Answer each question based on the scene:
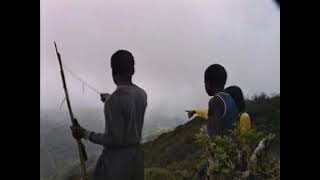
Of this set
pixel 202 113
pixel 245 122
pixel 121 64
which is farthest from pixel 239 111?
pixel 121 64

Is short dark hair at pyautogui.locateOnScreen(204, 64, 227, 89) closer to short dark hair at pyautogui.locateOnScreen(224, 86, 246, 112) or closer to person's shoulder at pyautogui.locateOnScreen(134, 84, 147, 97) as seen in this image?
short dark hair at pyautogui.locateOnScreen(224, 86, 246, 112)

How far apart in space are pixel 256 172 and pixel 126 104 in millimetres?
806

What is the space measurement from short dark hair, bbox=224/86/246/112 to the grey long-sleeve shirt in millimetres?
506

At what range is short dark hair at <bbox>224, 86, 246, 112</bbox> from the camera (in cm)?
312

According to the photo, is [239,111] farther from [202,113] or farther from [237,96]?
[202,113]

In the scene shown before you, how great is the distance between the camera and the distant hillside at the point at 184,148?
3102mm

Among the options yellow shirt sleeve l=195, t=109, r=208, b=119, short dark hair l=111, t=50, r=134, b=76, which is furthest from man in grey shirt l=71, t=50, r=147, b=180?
yellow shirt sleeve l=195, t=109, r=208, b=119

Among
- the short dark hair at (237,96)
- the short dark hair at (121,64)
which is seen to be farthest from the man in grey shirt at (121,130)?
the short dark hair at (237,96)

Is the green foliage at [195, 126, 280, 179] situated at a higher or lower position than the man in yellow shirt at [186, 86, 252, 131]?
lower

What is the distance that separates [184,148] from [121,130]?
1.20ft

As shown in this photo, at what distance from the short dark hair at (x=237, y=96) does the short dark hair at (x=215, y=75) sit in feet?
0.20

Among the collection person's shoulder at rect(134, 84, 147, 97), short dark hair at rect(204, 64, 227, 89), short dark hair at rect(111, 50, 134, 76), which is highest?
short dark hair at rect(111, 50, 134, 76)
